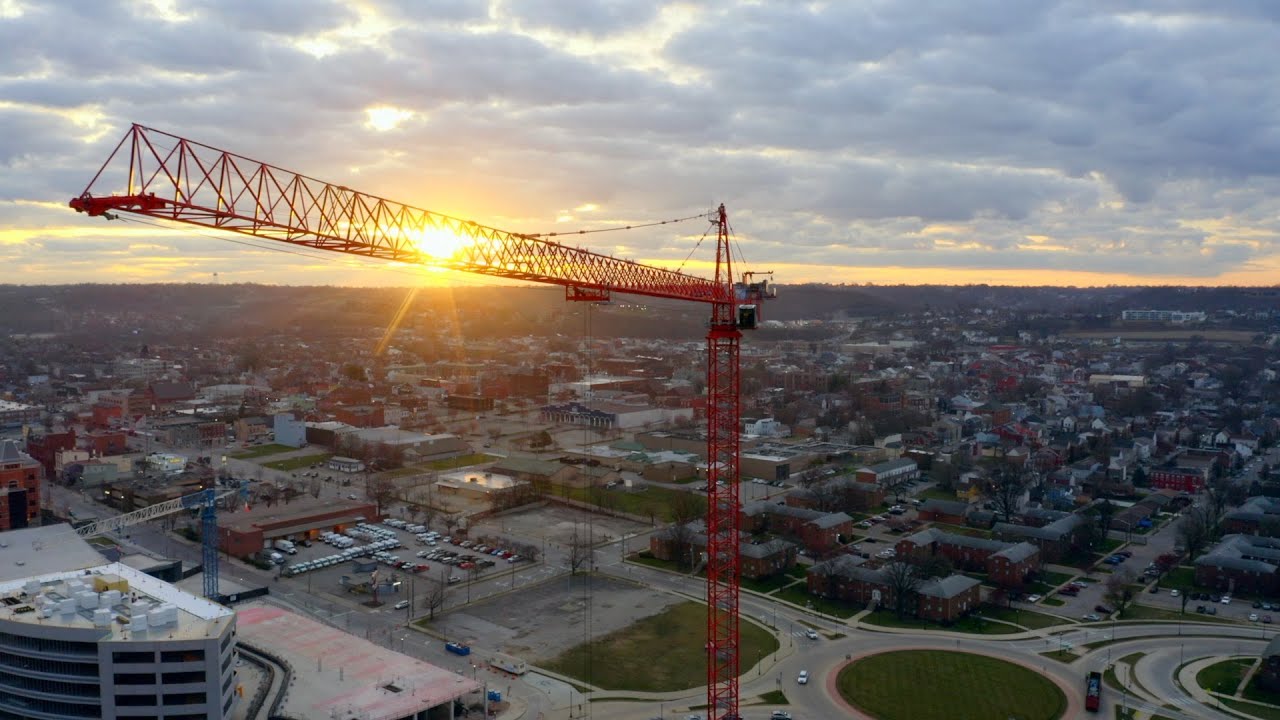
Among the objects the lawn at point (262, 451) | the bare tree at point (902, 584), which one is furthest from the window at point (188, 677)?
the lawn at point (262, 451)

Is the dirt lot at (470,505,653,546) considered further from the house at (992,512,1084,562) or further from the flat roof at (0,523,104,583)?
the house at (992,512,1084,562)

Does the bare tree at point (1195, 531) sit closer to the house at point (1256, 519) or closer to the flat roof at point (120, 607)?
the house at point (1256, 519)

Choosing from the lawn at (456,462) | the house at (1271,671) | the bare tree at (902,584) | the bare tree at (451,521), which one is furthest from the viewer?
the lawn at (456,462)

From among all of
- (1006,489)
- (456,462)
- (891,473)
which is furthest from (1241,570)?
(456,462)

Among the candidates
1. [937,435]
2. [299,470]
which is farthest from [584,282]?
[937,435]

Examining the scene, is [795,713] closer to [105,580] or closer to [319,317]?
[105,580]
